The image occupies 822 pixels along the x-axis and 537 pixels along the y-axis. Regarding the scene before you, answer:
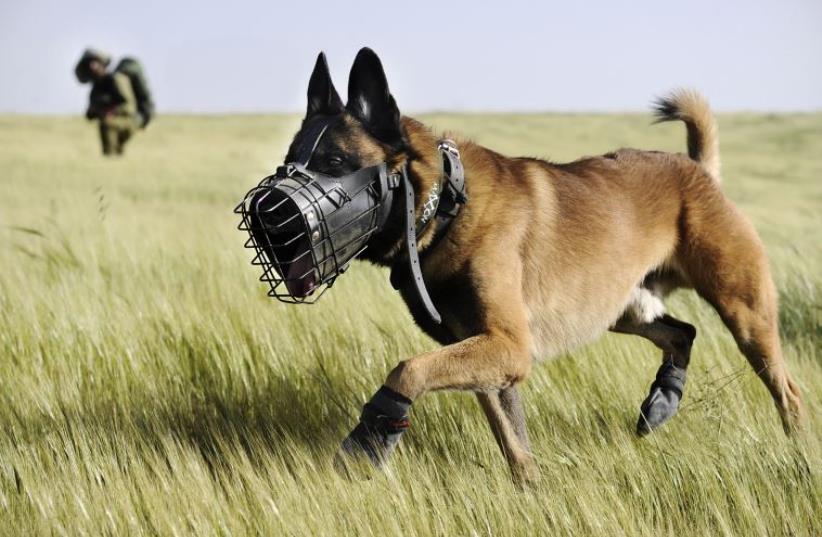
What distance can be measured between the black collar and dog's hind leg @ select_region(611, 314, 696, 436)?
3.82 feet

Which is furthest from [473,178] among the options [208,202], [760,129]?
[760,129]

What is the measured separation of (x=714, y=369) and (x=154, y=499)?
304 centimetres

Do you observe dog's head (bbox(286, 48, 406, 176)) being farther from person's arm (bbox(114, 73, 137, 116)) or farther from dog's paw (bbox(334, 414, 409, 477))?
person's arm (bbox(114, 73, 137, 116))

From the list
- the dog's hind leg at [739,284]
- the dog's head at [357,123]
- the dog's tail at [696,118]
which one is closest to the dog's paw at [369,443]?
the dog's head at [357,123]

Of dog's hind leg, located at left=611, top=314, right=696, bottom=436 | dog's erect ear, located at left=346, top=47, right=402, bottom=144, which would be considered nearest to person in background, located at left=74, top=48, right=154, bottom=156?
dog's hind leg, located at left=611, top=314, right=696, bottom=436

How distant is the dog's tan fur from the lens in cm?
331

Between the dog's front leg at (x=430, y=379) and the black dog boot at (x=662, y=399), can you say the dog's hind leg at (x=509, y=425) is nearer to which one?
the dog's front leg at (x=430, y=379)

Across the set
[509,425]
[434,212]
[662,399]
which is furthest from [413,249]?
[662,399]

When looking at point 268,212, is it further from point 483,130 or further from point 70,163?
point 483,130

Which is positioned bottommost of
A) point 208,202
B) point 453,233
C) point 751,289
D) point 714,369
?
point 208,202

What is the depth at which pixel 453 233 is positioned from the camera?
11.3 feet

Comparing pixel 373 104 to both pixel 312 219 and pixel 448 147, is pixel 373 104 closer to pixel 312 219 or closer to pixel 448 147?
pixel 448 147

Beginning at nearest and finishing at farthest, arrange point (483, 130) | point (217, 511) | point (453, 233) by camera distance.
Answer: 1. point (217, 511)
2. point (453, 233)
3. point (483, 130)

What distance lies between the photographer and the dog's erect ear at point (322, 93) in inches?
131
